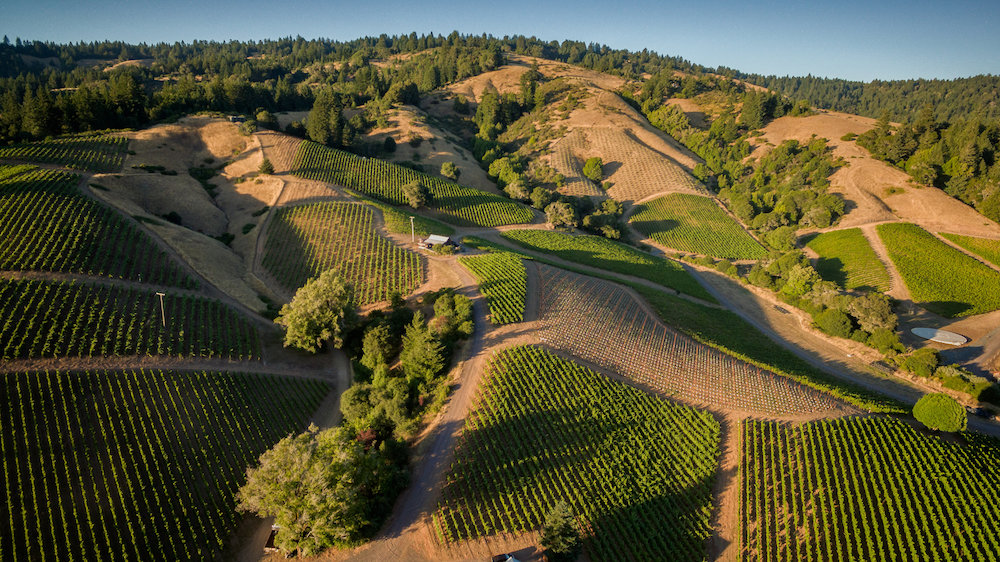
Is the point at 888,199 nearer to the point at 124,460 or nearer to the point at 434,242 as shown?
the point at 434,242

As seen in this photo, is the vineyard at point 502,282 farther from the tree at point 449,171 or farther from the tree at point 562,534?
the tree at point 449,171

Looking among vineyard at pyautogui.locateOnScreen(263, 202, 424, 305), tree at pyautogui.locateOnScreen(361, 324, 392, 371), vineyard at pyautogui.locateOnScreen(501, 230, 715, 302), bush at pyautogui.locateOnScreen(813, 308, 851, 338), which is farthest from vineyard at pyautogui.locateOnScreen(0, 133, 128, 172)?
bush at pyautogui.locateOnScreen(813, 308, 851, 338)

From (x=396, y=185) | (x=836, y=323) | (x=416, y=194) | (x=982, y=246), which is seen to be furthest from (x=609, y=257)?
(x=982, y=246)

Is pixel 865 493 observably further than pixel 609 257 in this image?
No

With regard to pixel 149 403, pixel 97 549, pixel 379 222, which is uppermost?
pixel 379 222

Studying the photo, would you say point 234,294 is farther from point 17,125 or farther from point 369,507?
point 17,125

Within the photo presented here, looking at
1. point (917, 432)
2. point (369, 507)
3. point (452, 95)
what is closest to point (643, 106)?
point (452, 95)

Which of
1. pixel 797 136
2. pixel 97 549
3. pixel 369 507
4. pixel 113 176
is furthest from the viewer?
pixel 797 136
